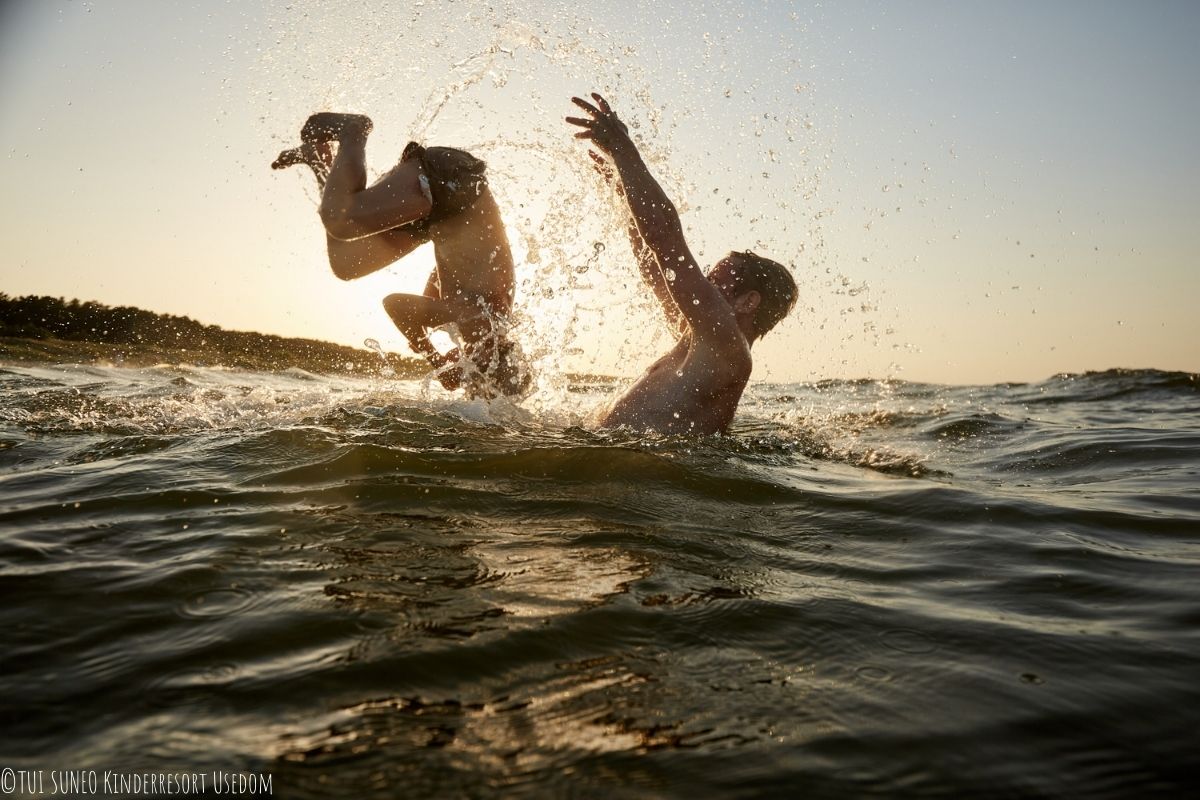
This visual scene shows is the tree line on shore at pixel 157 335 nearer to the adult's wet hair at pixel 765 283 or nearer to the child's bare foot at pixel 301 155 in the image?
the child's bare foot at pixel 301 155

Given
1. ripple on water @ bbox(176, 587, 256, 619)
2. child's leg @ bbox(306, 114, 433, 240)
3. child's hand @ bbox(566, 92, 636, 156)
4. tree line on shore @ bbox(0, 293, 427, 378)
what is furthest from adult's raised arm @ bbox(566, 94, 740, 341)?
tree line on shore @ bbox(0, 293, 427, 378)

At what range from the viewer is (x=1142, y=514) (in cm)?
383

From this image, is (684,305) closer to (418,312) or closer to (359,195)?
(418,312)

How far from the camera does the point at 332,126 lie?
14.8 ft

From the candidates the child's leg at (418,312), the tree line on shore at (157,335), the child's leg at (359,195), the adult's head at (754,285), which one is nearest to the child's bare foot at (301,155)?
the child's leg at (359,195)

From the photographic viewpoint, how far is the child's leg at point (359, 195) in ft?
14.1

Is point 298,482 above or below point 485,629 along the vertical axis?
above

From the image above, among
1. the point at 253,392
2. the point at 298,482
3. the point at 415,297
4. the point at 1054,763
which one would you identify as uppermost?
the point at 415,297

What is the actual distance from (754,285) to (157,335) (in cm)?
1215

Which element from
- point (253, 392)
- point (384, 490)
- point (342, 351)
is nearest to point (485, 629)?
point (384, 490)

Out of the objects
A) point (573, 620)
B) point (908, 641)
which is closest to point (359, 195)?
point (573, 620)

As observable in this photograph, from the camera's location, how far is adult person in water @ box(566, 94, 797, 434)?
4527 millimetres

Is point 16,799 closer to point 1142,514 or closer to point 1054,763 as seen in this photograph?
point 1054,763

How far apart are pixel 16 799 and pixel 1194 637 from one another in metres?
2.70
